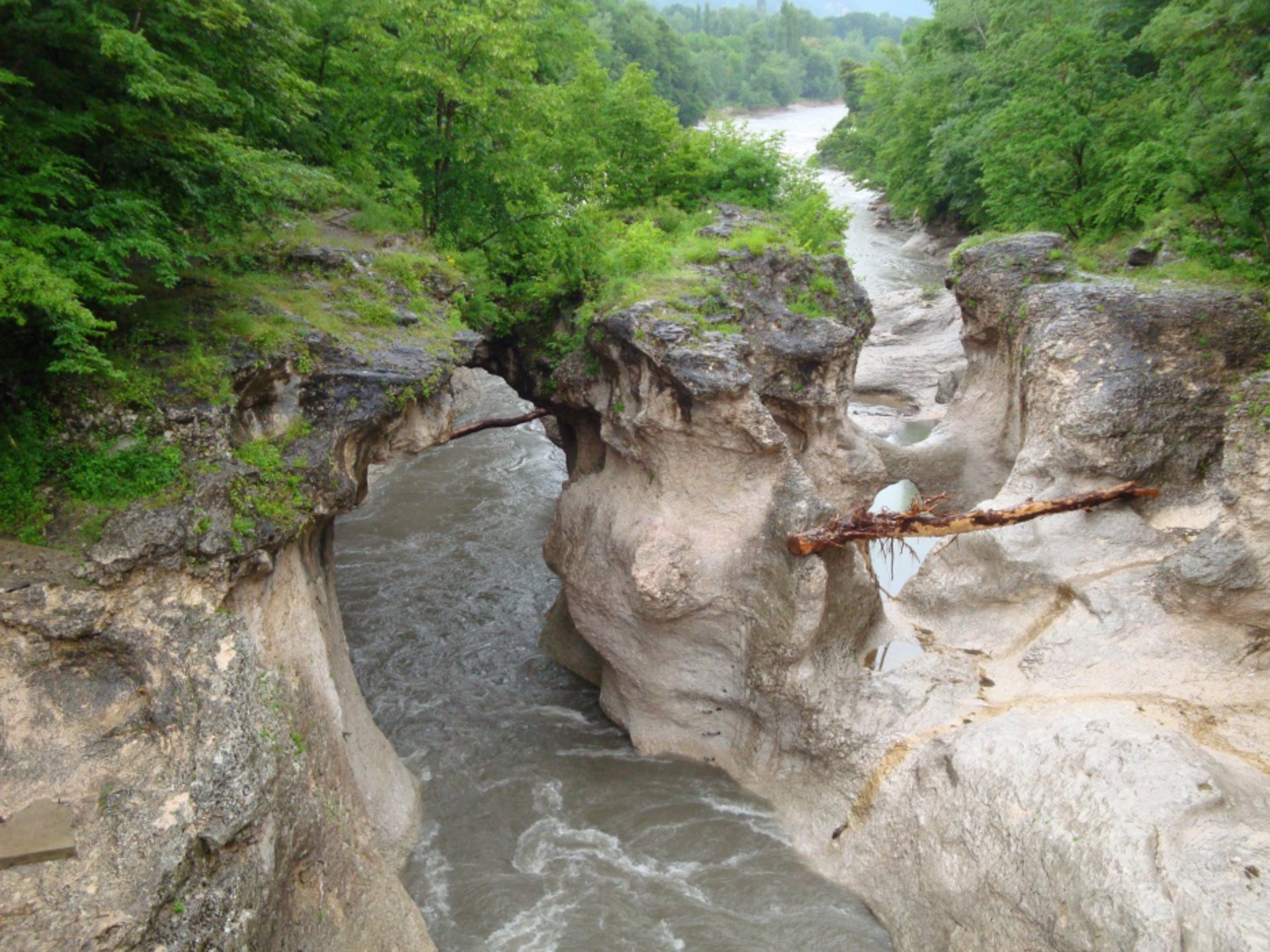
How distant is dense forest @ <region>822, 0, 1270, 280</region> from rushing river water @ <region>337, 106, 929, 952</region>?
1233cm

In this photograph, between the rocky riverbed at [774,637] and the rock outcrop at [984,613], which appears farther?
the rock outcrop at [984,613]

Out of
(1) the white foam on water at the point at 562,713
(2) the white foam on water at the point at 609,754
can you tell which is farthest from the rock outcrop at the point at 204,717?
(1) the white foam on water at the point at 562,713

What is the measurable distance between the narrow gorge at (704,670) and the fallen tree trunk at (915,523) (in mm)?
372

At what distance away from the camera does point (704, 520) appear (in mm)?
12562

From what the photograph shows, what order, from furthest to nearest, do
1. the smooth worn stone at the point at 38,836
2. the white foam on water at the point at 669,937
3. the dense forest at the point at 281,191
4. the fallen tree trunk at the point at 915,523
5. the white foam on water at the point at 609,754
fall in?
the white foam on water at the point at 609,754 → the fallen tree trunk at the point at 915,523 → the white foam on water at the point at 669,937 → the dense forest at the point at 281,191 → the smooth worn stone at the point at 38,836

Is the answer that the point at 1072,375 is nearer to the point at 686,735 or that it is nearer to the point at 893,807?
the point at 893,807

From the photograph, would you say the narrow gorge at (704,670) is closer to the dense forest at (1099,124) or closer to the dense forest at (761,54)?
the dense forest at (1099,124)

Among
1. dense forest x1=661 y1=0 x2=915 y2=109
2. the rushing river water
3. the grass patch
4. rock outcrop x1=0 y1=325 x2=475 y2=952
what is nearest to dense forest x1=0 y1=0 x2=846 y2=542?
the grass patch

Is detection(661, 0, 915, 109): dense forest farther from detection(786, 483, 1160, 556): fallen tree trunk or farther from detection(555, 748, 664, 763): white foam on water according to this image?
detection(555, 748, 664, 763): white foam on water

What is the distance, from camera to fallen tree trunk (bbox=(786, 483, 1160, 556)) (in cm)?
1165

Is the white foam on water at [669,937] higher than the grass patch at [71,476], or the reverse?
the grass patch at [71,476]

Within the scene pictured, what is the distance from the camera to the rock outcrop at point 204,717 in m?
6.64

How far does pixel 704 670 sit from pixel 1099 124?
750 inches

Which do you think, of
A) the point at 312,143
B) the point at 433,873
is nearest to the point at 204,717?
the point at 433,873
